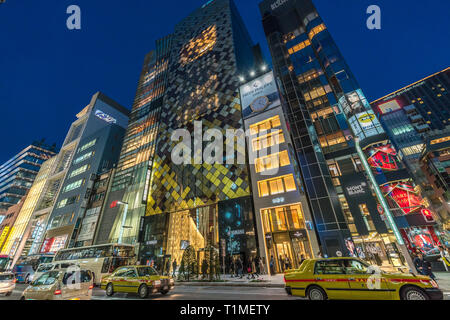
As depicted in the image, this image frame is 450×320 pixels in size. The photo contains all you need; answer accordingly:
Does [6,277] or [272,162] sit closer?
[6,277]

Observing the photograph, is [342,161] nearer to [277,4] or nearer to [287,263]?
[287,263]

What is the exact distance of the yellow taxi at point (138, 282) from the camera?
33.3 feet

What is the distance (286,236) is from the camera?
19.7 meters

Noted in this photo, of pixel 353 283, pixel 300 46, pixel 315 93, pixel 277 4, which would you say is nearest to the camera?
pixel 353 283

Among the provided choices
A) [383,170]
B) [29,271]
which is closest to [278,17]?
[383,170]

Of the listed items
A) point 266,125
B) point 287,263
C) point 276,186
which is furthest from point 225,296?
point 266,125

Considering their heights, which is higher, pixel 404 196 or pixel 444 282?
pixel 404 196

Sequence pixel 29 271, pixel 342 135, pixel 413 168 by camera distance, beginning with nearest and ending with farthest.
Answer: pixel 29 271, pixel 342 135, pixel 413 168

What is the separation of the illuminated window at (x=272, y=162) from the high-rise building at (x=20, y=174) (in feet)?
308

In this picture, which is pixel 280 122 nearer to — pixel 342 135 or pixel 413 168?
pixel 342 135

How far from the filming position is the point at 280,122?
2425cm

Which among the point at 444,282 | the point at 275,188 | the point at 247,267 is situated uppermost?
the point at 275,188

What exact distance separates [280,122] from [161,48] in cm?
4755

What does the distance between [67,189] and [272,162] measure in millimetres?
49347
